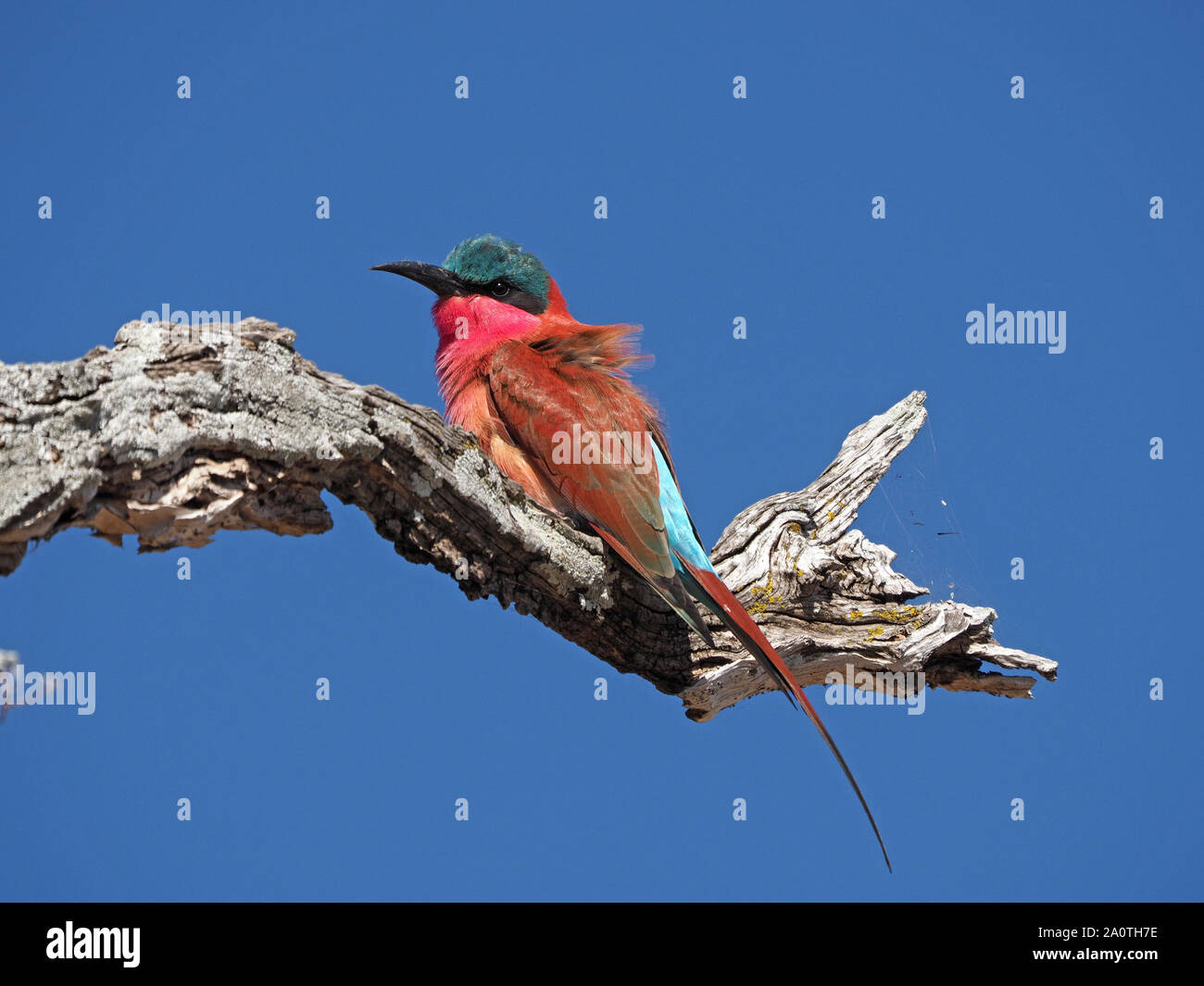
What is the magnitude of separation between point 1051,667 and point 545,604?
2.47 m

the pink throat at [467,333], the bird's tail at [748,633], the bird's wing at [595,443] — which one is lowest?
the bird's tail at [748,633]

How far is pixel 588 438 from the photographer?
448 centimetres

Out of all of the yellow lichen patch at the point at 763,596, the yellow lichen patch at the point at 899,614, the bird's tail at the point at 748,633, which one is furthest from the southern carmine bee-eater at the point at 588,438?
the yellow lichen patch at the point at 899,614

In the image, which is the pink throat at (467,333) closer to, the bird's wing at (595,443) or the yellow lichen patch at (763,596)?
the bird's wing at (595,443)

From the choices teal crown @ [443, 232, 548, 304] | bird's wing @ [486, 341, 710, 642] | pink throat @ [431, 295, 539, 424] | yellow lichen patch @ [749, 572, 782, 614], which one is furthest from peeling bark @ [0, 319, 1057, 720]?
teal crown @ [443, 232, 548, 304]

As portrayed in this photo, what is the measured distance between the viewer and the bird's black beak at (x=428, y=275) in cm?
542

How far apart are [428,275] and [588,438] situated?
1.59 metres

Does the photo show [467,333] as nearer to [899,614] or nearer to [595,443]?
[595,443]

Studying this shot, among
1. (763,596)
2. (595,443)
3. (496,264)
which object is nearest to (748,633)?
(763,596)

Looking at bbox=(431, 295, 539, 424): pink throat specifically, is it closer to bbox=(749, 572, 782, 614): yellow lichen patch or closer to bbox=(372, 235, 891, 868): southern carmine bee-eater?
bbox=(372, 235, 891, 868): southern carmine bee-eater

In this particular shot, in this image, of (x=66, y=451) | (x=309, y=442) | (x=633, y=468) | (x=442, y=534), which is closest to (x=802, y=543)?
(x=633, y=468)

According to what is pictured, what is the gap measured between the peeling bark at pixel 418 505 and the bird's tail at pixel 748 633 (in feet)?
0.73

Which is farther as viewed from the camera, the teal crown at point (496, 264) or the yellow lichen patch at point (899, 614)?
the teal crown at point (496, 264)

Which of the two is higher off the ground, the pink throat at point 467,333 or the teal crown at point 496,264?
the teal crown at point 496,264
